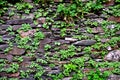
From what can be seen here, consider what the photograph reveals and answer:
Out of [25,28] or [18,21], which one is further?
[18,21]

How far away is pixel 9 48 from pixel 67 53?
1354mm

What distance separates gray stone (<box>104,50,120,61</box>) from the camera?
6355 mm

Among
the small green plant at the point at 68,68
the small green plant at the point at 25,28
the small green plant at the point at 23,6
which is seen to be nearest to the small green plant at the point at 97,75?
the small green plant at the point at 68,68

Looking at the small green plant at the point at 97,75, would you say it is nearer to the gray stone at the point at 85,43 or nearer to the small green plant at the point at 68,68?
the small green plant at the point at 68,68

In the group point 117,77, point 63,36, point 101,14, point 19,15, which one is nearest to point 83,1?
point 101,14

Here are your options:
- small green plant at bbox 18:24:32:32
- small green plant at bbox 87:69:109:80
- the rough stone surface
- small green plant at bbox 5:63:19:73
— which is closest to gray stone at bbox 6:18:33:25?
small green plant at bbox 18:24:32:32

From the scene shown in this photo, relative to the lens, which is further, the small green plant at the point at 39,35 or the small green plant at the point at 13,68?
the small green plant at the point at 39,35

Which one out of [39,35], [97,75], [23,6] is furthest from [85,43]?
[23,6]

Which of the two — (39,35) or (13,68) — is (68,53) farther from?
(13,68)

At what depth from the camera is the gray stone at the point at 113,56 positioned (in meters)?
6.35

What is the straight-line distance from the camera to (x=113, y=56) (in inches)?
251

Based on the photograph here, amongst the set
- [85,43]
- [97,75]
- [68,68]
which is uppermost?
[85,43]

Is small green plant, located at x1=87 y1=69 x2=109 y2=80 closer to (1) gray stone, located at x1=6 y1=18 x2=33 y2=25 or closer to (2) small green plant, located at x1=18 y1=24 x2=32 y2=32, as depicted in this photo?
(2) small green plant, located at x1=18 y1=24 x2=32 y2=32

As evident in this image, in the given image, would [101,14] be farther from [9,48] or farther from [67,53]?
[9,48]
